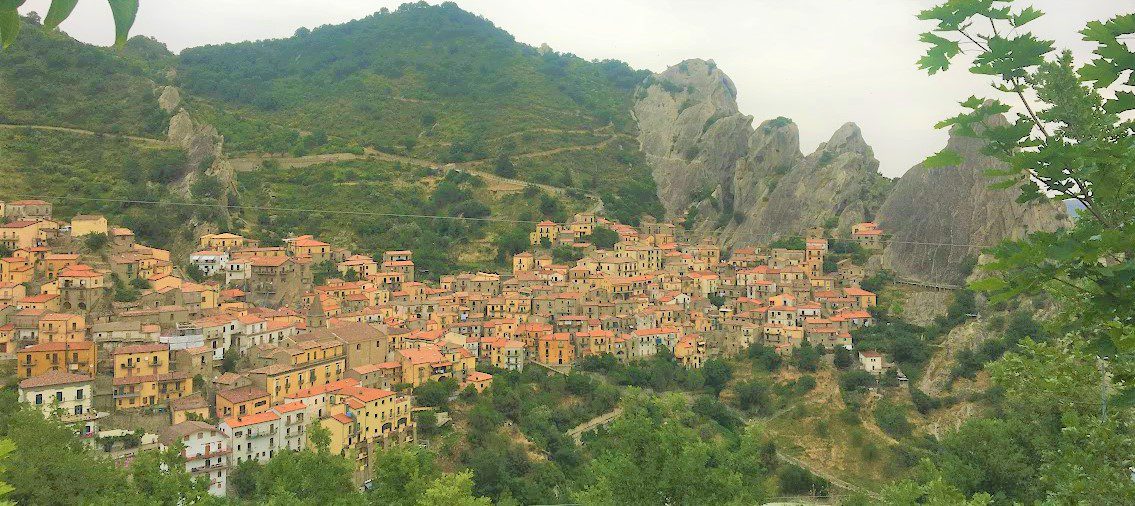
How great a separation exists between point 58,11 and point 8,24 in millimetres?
161

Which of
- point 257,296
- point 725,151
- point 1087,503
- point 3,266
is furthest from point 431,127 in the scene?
point 1087,503

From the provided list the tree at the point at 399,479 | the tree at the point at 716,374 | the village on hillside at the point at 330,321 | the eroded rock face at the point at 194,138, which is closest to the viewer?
the tree at the point at 399,479

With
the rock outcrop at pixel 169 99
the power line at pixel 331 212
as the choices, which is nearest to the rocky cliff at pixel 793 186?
the power line at pixel 331 212

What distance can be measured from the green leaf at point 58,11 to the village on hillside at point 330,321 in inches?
593

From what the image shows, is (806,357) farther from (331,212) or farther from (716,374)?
(331,212)

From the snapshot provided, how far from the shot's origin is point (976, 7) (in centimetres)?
278

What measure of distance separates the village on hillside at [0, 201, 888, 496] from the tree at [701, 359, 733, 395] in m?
1.38

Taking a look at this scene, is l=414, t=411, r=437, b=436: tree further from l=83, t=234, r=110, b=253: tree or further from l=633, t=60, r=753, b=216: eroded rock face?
l=633, t=60, r=753, b=216: eroded rock face

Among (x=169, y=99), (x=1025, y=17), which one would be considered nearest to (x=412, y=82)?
(x=169, y=99)

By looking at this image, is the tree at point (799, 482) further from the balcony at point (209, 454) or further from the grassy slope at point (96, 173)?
the grassy slope at point (96, 173)

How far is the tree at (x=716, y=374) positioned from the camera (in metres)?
27.0

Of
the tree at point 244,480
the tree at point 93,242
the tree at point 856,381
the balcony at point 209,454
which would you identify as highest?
the tree at point 93,242

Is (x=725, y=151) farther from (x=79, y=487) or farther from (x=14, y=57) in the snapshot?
(x=79, y=487)

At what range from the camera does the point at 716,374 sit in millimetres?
27094
